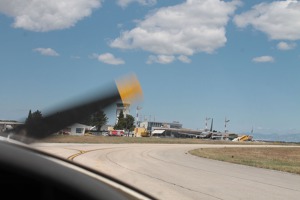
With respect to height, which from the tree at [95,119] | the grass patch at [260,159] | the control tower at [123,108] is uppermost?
the control tower at [123,108]

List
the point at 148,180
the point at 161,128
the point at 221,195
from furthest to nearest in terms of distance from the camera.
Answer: the point at 161,128
the point at 148,180
the point at 221,195

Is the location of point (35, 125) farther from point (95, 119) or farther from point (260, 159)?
point (260, 159)

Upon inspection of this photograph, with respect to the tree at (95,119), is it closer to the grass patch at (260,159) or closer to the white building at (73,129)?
the white building at (73,129)

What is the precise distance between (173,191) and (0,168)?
40.4 ft

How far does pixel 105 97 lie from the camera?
1889 millimetres

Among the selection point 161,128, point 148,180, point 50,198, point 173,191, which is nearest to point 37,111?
point 50,198

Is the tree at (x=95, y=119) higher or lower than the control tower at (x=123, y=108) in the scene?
lower

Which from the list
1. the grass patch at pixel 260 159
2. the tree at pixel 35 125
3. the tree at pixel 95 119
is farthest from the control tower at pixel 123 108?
the grass patch at pixel 260 159

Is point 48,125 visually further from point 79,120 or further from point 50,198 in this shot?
point 50,198

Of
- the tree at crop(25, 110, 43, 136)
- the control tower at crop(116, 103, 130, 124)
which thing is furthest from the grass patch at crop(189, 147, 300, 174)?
the tree at crop(25, 110, 43, 136)

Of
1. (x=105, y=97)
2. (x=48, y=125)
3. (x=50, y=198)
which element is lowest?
(x=50, y=198)

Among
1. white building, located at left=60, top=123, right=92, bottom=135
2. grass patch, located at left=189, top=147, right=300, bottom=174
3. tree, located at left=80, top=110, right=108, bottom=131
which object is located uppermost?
tree, located at left=80, top=110, right=108, bottom=131

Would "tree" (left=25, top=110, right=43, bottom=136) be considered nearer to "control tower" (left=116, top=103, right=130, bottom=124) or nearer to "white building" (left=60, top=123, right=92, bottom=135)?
"white building" (left=60, top=123, right=92, bottom=135)

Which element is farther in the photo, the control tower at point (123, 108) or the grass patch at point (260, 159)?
Answer: the grass patch at point (260, 159)
